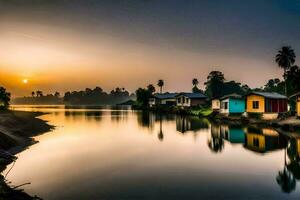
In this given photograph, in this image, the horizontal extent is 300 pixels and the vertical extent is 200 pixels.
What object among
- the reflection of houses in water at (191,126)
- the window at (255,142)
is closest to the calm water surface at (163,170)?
the window at (255,142)

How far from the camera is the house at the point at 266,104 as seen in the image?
5561cm

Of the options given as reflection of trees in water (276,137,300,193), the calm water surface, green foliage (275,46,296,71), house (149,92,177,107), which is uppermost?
green foliage (275,46,296,71)

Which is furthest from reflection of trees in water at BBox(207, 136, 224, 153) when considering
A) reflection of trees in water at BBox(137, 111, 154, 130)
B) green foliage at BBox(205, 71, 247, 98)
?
green foliage at BBox(205, 71, 247, 98)

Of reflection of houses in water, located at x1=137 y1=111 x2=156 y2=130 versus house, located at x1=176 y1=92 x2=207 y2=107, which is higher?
house, located at x1=176 y1=92 x2=207 y2=107

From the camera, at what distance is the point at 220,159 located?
25.2 m

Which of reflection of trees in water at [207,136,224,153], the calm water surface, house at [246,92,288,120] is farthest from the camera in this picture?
house at [246,92,288,120]

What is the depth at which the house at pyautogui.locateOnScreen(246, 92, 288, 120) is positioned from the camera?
55606 mm

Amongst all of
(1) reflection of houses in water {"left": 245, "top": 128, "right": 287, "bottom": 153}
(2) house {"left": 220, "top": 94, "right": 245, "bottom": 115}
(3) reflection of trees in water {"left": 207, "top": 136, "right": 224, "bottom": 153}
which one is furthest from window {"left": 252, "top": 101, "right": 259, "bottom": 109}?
(3) reflection of trees in water {"left": 207, "top": 136, "right": 224, "bottom": 153}

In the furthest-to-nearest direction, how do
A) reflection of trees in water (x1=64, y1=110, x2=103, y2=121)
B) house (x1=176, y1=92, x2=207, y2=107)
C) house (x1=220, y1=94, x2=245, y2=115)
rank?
house (x1=176, y1=92, x2=207, y2=107), reflection of trees in water (x1=64, y1=110, x2=103, y2=121), house (x1=220, y1=94, x2=245, y2=115)

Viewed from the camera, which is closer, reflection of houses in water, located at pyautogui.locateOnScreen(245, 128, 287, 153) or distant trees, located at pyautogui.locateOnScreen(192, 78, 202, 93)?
reflection of houses in water, located at pyautogui.locateOnScreen(245, 128, 287, 153)

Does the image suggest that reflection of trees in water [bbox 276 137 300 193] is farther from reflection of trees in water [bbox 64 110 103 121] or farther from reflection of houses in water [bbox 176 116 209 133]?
reflection of trees in water [bbox 64 110 103 121]

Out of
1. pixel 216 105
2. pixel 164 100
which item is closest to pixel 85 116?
pixel 216 105

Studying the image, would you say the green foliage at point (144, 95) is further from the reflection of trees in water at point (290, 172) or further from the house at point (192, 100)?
the reflection of trees in water at point (290, 172)

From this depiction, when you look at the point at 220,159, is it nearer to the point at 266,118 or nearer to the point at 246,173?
the point at 246,173
